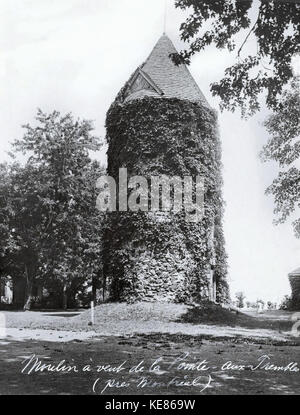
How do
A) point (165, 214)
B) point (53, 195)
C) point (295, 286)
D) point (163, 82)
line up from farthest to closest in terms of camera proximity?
point (295, 286) < point (53, 195) < point (163, 82) < point (165, 214)

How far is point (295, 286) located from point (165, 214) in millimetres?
18381

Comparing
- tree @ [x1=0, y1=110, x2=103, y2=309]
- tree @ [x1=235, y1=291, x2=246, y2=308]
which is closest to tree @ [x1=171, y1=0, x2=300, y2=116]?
tree @ [x1=0, y1=110, x2=103, y2=309]

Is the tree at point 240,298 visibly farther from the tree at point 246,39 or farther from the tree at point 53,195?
the tree at point 246,39

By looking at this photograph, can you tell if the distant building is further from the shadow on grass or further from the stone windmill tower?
the shadow on grass

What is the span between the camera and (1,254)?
31.7 m

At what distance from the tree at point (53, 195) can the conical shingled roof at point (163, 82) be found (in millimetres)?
9616

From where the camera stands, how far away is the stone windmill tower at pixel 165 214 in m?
20.6

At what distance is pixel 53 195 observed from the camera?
31938mm

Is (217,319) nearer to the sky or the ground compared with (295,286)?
nearer to the ground

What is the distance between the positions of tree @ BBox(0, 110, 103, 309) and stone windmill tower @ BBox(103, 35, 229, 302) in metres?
9.39

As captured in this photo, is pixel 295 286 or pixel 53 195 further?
pixel 295 286

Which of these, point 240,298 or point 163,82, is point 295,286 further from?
point 163,82

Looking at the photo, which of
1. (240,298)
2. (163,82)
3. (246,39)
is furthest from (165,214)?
(240,298)
